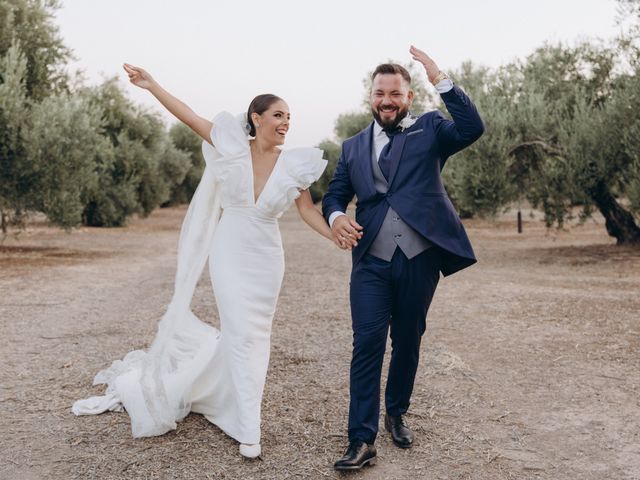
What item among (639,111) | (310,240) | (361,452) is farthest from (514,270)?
(361,452)

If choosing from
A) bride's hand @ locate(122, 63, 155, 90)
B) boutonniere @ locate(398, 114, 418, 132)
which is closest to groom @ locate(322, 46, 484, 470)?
boutonniere @ locate(398, 114, 418, 132)

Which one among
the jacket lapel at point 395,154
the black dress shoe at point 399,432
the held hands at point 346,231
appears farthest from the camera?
the black dress shoe at point 399,432

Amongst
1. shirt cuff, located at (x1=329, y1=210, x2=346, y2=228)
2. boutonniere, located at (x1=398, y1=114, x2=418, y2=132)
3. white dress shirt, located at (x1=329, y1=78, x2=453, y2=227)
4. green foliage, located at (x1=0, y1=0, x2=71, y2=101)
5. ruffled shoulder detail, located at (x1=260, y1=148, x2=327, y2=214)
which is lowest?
shirt cuff, located at (x1=329, y1=210, x2=346, y2=228)

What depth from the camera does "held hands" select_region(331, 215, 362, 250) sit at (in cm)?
391

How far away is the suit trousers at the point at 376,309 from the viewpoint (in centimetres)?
Result: 397

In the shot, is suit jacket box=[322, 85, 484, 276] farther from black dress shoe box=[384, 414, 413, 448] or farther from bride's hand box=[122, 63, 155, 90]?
bride's hand box=[122, 63, 155, 90]

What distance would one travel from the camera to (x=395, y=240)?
399 centimetres

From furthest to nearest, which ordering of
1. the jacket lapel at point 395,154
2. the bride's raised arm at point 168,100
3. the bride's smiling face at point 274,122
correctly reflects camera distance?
the bride's raised arm at point 168,100
the bride's smiling face at point 274,122
the jacket lapel at point 395,154

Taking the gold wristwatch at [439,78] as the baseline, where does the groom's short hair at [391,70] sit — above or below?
above

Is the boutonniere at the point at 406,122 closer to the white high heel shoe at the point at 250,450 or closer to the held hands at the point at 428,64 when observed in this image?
the held hands at the point at 428,64

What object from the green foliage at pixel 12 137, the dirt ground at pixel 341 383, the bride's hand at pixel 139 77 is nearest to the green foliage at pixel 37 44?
the green foliage at pixel 12 137

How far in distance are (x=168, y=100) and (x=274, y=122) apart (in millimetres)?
776

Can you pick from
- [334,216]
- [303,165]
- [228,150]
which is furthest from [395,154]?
[228,150]

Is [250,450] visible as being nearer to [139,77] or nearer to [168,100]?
[168,100]
